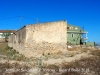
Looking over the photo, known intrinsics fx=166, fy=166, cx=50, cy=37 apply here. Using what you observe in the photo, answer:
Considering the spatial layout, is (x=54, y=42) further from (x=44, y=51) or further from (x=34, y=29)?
(x=34, y=29)

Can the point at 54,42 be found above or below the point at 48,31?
below

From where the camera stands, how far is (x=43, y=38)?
20.1m

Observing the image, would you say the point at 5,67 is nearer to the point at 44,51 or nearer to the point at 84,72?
the point at 84,72

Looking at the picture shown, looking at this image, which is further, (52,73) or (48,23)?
(48,23)

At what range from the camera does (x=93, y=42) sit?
110ft

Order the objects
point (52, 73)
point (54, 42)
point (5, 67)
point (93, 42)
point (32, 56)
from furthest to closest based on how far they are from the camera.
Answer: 1. point (93, 42)
2. point (54, 42)
3. point (32, 56)
4. point (5, 67)
5. point (52, 73)

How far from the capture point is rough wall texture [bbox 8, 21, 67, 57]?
19.5 metres

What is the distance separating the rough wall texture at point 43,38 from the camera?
63.8 feet

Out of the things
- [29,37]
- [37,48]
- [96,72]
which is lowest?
[96,72]

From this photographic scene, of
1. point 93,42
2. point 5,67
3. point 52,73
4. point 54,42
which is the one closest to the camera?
point 52,73

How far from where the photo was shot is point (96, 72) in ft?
39.4

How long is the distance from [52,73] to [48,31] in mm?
9433

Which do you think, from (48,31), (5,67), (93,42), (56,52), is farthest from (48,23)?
(93,42)

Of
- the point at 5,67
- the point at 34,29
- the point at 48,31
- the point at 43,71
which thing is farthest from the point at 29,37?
the point at 43,71
